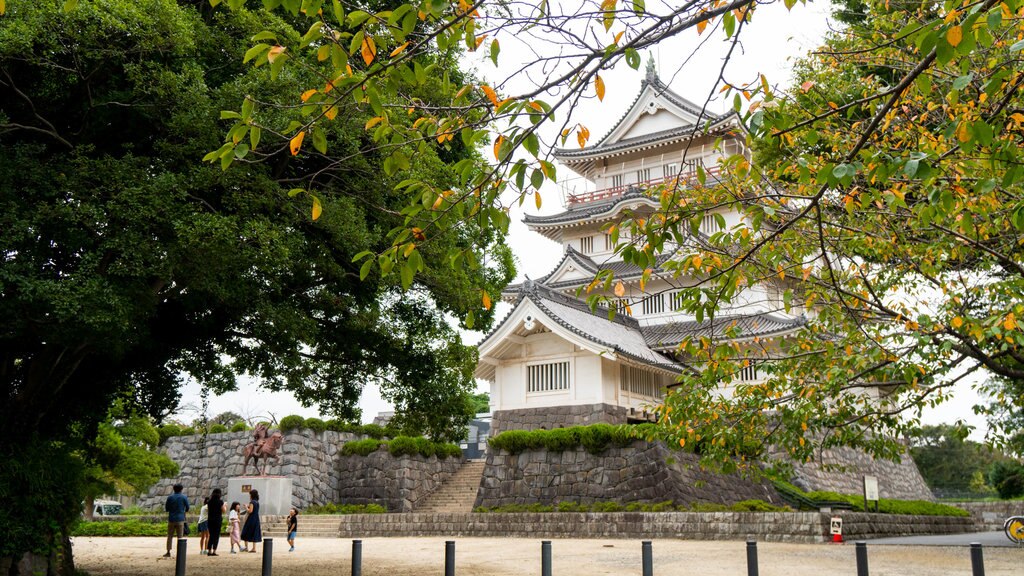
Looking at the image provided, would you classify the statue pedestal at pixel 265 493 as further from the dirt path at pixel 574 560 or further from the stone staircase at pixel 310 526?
the dirt path at pixel 574 560

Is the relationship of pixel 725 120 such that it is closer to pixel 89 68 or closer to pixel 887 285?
pixel 887 285

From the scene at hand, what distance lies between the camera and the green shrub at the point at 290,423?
26.3 m

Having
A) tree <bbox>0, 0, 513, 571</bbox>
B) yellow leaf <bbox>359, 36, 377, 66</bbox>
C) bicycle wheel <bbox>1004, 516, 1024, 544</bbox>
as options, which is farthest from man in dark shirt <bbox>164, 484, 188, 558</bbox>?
bicycle wheel <bbox>1004, 516, 1024, 544</bbox>

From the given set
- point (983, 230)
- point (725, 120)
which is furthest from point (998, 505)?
point (983, 230)

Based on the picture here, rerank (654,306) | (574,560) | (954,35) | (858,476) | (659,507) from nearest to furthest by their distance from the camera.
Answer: (954,35)
(574,560)
(659,507)
(858,476)
(654,306)

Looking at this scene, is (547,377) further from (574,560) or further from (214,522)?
(574,560)

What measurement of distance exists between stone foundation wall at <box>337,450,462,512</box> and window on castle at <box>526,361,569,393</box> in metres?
4.59

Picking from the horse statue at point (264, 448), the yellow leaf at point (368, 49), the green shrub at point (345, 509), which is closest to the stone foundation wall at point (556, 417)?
the green shrub at point (345, 509)

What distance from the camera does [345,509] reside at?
25.2 meters

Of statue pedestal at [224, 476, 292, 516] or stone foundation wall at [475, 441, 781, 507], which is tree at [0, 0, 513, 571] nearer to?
stone foundation wall at [475, 441, 781, 507]

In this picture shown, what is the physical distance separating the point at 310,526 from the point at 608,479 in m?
9.03

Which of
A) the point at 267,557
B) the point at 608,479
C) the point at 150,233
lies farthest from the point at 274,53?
the point at 608,479

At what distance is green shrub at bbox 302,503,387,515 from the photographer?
24.9 metres

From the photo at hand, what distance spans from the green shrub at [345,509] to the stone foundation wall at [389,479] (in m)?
0.46
